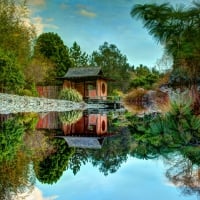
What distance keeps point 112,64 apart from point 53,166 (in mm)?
34696

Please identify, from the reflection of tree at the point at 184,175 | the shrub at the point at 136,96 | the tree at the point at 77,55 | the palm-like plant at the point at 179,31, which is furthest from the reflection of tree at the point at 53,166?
the tree at the point at 77,55

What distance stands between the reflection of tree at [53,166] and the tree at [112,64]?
3278cm

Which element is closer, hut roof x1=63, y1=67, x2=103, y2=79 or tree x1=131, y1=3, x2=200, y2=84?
tree x1=131, y1=3, x2=200, y2=84

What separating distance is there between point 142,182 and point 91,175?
444 millimetres

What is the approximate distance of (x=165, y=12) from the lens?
6211mm

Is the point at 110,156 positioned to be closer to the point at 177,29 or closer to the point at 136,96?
the point at 177,29

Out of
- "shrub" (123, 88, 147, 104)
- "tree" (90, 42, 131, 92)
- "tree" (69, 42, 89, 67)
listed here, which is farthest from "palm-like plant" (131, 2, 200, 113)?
"tree" (90, 42, 131, 92)

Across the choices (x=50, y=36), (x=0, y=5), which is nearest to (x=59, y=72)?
(x=50, y=36)

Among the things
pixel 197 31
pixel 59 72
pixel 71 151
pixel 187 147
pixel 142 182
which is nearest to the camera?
pixel 142 182

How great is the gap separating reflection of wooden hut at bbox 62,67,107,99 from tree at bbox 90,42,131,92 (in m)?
11.1

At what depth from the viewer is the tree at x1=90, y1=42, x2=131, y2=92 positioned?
3734 cm

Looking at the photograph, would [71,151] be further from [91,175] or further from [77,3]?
[77,3]

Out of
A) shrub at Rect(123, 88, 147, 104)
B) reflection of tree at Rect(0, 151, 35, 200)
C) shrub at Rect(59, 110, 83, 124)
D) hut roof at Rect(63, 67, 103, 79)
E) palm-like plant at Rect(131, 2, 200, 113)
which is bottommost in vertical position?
reflection of tree at Rect(0, 151, 35, 200)

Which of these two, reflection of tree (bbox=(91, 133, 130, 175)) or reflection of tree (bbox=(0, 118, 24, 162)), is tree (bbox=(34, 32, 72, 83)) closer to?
reflection of tree (bbox=(0, 118, 24, 162))
